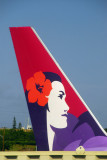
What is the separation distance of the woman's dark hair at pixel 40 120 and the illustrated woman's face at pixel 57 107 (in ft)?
0.78

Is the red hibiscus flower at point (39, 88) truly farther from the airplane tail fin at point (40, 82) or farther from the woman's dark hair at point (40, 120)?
the woman's dark hair at point (40, 120)

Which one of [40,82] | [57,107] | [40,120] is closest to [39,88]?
[40,82]

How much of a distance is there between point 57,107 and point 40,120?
794 mm

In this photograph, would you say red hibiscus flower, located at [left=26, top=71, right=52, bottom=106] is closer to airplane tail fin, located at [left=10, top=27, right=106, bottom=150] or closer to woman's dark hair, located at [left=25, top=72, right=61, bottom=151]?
airplane tail fin, located at [left=10, top=27, right=106, bottom=150]

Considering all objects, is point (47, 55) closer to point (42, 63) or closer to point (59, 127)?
point (42, 63)

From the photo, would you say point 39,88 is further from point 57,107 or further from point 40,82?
point 57,107

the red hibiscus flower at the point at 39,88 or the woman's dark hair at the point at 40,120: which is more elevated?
the red hibiscus flower at the point at 39,88

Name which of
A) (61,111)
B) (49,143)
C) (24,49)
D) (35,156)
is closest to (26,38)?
(24,49)

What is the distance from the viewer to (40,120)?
14250 millimetres

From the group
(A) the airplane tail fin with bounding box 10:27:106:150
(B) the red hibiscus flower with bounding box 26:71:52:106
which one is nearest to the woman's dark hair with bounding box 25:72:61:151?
(A) the airplane tail fin with bounding box 10:27:106:150

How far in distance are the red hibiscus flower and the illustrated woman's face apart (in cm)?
21

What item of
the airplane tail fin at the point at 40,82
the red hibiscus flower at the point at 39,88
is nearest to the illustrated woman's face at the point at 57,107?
the airplane tail fin at the point at 40,82

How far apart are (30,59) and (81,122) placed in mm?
3100

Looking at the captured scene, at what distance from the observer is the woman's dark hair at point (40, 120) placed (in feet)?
45.8
